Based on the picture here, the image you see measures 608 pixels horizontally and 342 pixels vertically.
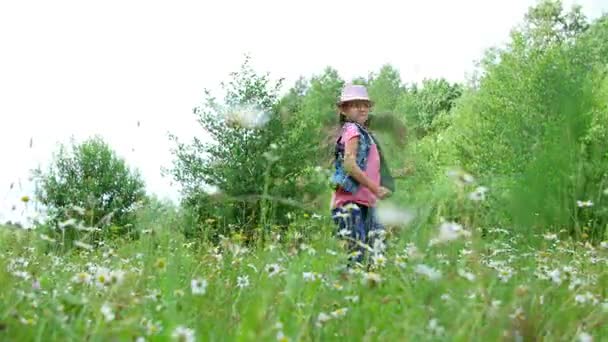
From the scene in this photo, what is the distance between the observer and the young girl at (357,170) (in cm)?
641

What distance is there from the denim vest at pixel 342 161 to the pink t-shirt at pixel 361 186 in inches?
1.5

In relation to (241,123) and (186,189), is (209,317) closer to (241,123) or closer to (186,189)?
(241,123)

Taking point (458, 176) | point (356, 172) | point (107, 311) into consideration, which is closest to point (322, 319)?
point (458, 176)

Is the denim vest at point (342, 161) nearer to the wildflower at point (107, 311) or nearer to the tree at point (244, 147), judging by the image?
the wildflower at point (107, 311)

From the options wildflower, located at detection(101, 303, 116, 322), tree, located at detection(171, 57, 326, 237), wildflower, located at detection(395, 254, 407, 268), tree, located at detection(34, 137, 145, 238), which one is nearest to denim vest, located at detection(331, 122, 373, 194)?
wildflower, located at detection(395, 254, 407, 268)

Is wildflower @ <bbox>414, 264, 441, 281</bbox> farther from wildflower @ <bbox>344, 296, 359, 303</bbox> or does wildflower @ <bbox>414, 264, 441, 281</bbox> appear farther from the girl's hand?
the girl's hand

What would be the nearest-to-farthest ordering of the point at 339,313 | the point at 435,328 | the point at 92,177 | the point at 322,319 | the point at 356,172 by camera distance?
the point at 435,328
the point at 322,319
the point at 339,313
the point at 356,172
the point at 92,177

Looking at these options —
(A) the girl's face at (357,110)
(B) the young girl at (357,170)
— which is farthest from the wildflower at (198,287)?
(A) the girl's face at (357,110)

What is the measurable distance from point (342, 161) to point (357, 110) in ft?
1.68

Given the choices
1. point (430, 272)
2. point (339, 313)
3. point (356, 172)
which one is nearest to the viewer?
point (430, 272)

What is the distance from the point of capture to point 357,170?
639 cm

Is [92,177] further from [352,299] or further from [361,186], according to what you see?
[352,299]

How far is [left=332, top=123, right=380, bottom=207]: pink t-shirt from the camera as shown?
6.52 m

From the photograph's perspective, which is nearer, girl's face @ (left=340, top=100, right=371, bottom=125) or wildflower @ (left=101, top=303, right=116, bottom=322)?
wildflower @ (left=101, top=303, right=116, bottom=322)
